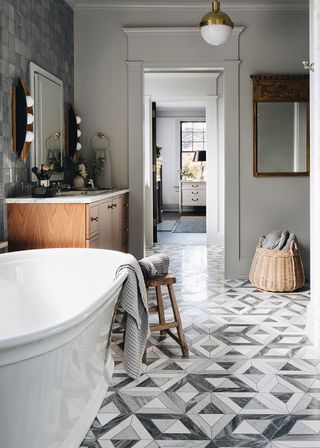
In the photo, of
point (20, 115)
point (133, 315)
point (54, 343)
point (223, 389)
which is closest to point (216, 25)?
point (20, 115)

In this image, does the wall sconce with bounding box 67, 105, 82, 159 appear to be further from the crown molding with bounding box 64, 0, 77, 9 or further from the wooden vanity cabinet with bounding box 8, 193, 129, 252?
the wooden vanity cabinet with bounding box 8, 193, 129, 252

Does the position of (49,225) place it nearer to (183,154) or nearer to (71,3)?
(71,3)

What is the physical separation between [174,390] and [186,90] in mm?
5769

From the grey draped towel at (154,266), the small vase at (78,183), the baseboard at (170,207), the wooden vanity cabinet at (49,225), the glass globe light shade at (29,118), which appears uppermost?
the glass globe light shade at (29,118)

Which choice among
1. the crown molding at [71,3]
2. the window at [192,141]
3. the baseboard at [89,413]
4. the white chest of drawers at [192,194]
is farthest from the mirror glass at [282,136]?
the window at [192,141]

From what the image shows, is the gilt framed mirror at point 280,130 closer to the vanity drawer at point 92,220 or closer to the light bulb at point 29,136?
the vanity drawer at point 92,220

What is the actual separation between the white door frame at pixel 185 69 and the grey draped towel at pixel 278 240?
42 cm

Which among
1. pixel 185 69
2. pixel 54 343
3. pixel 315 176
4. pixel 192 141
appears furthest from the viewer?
pixel 192 141

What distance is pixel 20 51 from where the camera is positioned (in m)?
3.73

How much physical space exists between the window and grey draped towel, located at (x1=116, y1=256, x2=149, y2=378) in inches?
410

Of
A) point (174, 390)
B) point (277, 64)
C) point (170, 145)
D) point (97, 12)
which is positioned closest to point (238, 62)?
point (277, 64)

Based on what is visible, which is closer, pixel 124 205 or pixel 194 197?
pixel 124 205

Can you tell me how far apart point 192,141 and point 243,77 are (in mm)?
7728

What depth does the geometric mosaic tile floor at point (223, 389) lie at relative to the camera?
2.17 m
